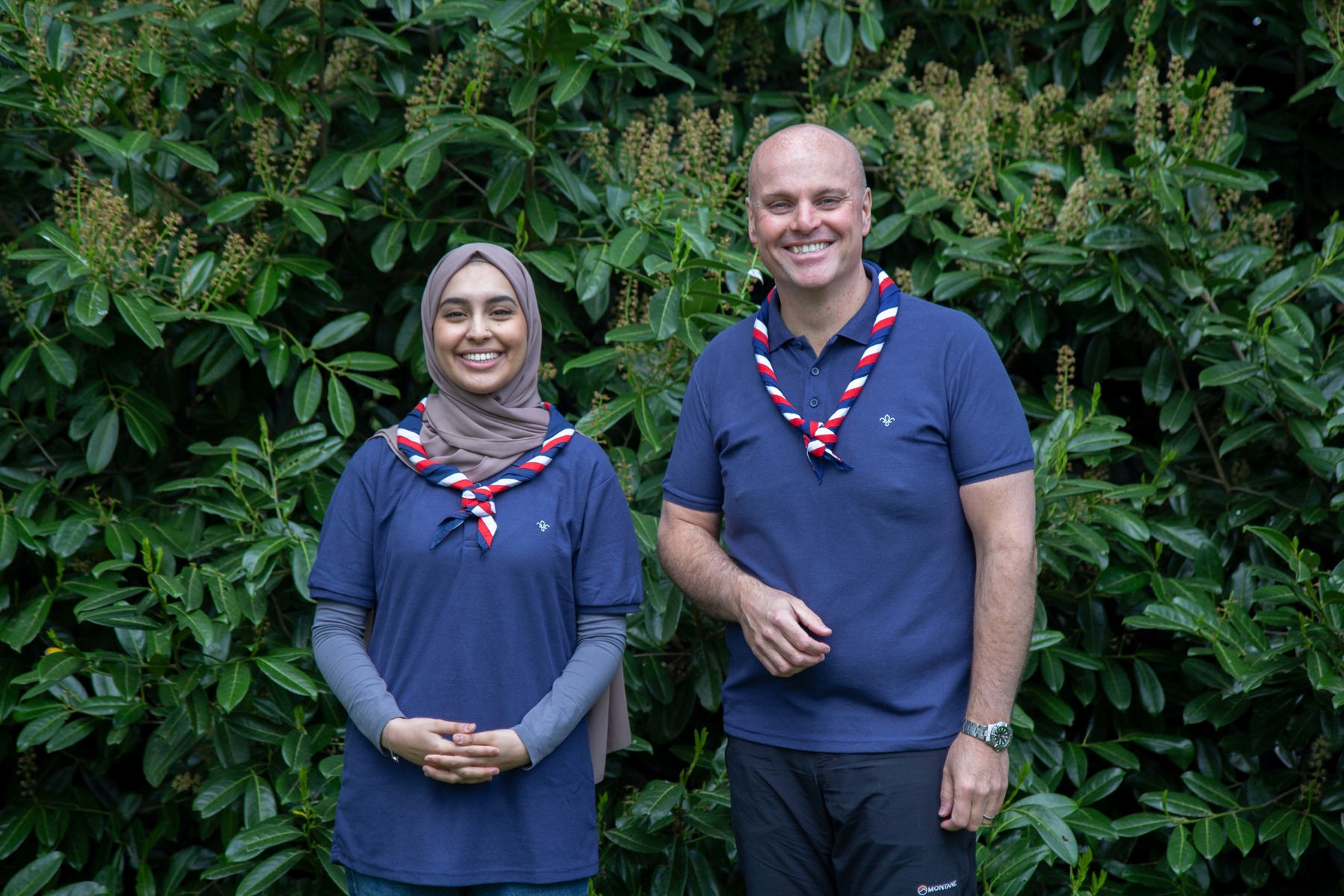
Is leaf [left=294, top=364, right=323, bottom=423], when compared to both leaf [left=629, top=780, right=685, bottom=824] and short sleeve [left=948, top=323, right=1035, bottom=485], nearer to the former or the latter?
leaf [left=629, top=780, right=685, bottom=824]

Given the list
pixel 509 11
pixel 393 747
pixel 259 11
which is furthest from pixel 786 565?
pixel 259 11

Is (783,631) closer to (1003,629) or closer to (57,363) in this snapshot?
(1003,629)

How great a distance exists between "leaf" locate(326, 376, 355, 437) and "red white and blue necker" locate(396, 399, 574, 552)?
1071 millimetres

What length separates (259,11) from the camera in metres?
3.46

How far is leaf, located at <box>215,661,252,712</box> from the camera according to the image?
9.76 feet

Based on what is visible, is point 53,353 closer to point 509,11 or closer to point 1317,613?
point 509,11

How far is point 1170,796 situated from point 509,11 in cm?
271

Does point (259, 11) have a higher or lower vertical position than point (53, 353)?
higher

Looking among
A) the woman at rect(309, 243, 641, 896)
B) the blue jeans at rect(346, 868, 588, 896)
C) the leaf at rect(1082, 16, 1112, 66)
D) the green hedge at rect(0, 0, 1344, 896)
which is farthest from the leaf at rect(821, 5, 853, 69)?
the blue jeans at rect(346, 868, 588, 896)

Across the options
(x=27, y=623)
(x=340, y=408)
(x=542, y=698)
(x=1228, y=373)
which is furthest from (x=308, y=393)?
(x=1228, y=373)

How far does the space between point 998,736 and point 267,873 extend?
1.84 metres

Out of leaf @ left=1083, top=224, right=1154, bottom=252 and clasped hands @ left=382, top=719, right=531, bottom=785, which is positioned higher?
leaf @ left=1083, top=224, right=1154, bottom=252

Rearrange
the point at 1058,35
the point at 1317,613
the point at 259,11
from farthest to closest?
the point at 1058,35, the point at 259,11, the point at 1317,613

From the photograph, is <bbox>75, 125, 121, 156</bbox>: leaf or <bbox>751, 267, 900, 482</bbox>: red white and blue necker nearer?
<bbox>751, 267, 900, 482</bbox>: red white and blue necker
